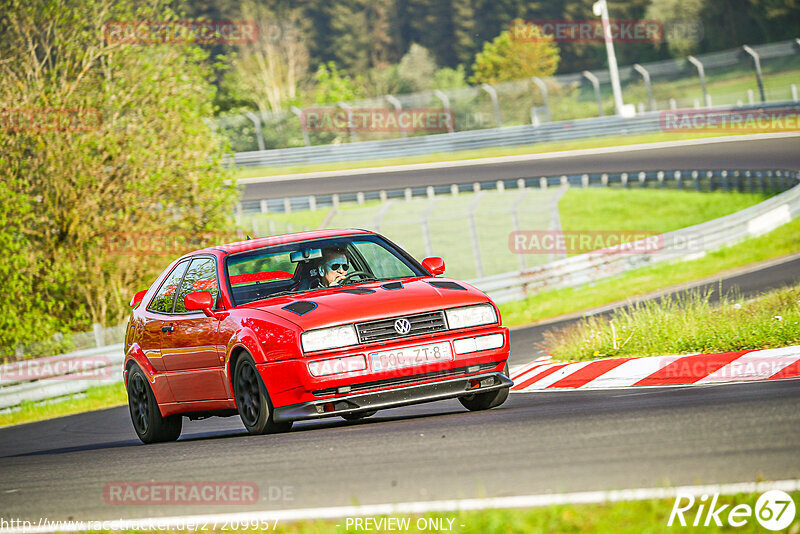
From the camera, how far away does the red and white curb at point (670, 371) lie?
333 inches

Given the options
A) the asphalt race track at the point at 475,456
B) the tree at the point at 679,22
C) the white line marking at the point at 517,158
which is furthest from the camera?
the tree at the point at 679,22

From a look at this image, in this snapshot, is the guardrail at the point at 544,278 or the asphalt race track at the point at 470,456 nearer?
the asphalt race track at the point at 470,456

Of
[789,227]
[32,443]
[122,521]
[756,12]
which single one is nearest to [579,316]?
[789,227]

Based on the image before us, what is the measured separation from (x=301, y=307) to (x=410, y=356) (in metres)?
0.87

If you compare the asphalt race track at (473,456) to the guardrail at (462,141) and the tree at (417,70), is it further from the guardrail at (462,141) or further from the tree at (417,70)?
the tree at (417,70)

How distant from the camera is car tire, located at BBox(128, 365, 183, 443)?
361 inches

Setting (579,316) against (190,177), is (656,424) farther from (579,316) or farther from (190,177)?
(190,177)

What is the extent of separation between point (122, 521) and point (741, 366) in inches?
207

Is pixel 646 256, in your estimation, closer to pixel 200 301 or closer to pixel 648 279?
pixel 648 279

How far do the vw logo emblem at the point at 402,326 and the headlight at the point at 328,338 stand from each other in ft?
0.96

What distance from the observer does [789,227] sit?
2444 cm

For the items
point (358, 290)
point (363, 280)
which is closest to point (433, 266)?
point (363, 280)

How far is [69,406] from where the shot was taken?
17.0 m

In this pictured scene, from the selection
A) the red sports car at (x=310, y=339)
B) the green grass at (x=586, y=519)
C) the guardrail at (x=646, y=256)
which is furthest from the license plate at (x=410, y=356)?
the guardrail at (x=646, y=256)
